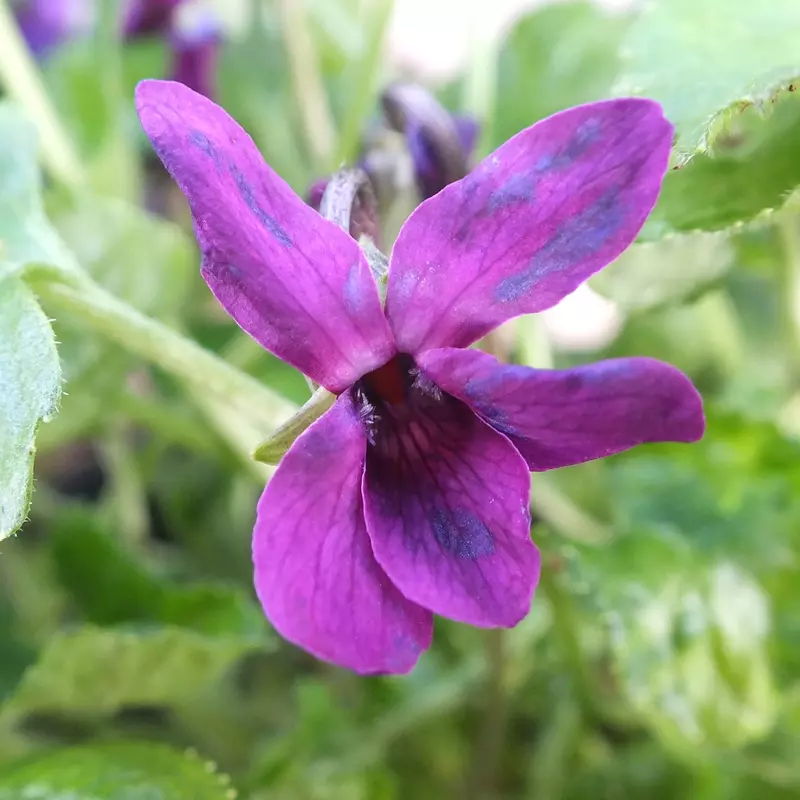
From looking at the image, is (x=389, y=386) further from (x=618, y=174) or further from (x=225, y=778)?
(x=225, y=778)

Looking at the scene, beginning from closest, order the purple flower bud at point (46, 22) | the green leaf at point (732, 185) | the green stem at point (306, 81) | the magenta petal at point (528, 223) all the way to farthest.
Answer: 1. the magenta petal at point (528, 223)
2. the green leaf at point (732, 185)
3. the green stem at point (306, 81)
4. the purple flower bud at point (46, 22)

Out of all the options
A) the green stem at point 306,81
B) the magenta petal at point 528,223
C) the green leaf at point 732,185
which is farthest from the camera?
the green stem at point 306,81

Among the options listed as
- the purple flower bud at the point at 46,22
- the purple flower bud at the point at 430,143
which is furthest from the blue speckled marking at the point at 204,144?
the purple flower bud at the point at 46,22

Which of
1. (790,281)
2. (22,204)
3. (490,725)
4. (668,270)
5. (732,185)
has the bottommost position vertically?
(490,725)

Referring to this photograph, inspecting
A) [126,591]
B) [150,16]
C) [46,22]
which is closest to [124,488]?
[126,591]

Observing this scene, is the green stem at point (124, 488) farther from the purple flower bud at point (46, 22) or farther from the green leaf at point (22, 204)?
the purple flower bud at point (46, 22)

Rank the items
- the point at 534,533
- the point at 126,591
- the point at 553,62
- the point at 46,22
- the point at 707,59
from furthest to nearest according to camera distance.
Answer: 1. the point at 46,22
2. the point at 553,62
3. the point at 126,591
4. the point at 534,533
5. the point at 707,59

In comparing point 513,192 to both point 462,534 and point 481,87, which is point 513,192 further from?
point 481,87
